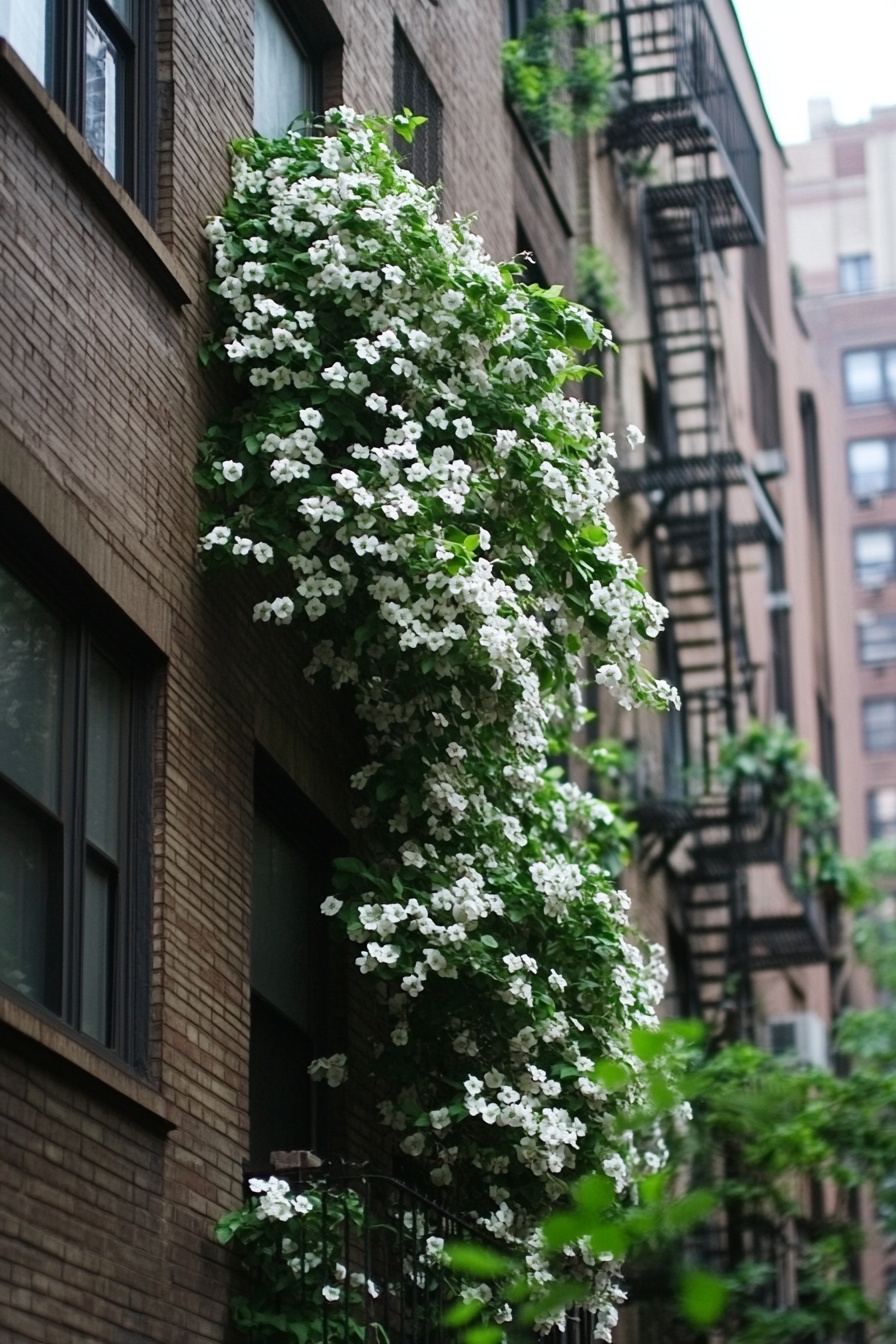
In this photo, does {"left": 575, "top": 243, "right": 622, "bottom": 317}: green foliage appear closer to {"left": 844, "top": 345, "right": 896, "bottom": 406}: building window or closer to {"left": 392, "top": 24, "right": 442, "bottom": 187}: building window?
{"left": 392, "top": 24, "right": 442, "bottom": 187}: building window

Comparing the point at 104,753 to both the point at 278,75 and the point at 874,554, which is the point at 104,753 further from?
the point at 874,554

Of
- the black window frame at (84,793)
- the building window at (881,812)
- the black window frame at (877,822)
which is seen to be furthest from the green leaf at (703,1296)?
the building window at (881,812)

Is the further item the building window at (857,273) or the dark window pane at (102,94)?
the building window at (857,273)

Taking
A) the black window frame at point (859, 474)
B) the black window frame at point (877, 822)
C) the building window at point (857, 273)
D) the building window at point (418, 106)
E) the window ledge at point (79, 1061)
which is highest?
the building window at point (857, 273)

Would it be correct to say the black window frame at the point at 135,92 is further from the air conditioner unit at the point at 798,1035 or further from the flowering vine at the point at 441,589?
the air conditioner unit at the point at 798,1035

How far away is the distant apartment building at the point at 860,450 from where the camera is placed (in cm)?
6506

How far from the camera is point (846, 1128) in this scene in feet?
31.7

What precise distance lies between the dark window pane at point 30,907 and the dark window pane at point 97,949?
0.24m

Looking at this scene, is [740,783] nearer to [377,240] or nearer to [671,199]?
[671,199]

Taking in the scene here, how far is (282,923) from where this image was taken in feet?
39.2

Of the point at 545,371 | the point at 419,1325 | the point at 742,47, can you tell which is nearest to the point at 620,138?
the point at 742,47

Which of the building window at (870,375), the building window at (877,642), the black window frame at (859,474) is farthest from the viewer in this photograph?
the building window at (870,375)

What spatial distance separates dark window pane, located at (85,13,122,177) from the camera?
10.6 meters

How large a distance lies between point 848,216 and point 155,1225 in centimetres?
8018
